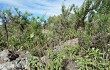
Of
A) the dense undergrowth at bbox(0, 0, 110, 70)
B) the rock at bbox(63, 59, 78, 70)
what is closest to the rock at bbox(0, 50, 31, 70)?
the dense undergrowth at bbox(0, 0, 110, 70)

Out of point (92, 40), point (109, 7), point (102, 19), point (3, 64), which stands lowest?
point (3, 64)

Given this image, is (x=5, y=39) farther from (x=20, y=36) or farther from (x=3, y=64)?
(x=3, y=64)

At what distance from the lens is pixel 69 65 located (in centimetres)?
776

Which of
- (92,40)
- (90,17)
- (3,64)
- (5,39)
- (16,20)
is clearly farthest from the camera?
(16,20)

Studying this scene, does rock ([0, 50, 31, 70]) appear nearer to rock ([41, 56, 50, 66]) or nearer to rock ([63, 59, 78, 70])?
rock ([41, 56, 50, 66])

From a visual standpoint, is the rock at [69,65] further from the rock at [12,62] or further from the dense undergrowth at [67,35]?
the rock at [12,62]

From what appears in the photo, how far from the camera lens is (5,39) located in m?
11.3

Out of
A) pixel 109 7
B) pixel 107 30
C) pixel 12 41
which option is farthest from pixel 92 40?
pixel 12 41

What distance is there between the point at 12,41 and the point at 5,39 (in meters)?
0.63

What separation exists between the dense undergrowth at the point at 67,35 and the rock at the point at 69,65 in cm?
7

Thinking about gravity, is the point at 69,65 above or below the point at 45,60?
below

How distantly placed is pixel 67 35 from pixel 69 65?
270cm

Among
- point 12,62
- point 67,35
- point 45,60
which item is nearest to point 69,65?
point 45,60

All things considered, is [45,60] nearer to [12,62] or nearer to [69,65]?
[69,65]
